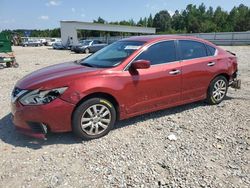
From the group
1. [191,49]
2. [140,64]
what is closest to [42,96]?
[140,64]

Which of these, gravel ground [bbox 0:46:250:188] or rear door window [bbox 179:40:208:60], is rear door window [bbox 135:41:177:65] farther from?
gravel ground [bbox 0:46:250:188]

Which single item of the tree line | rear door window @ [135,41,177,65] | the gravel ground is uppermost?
the tree line

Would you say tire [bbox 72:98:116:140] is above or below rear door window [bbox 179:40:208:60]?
below

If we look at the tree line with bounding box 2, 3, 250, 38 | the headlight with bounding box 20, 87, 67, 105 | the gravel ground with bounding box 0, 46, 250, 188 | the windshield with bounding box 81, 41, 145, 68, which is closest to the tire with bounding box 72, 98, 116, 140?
the gravel ground with bounding box 0, 46, 250, 188

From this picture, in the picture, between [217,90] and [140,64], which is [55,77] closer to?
[140,64]

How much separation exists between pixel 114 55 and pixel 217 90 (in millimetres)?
2516

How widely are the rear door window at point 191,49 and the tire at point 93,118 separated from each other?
6.31ft

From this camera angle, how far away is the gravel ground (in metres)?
3.27

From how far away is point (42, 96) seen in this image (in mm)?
3996

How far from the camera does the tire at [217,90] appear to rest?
5809 mm

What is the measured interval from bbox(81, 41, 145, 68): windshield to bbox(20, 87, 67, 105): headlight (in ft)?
3.28

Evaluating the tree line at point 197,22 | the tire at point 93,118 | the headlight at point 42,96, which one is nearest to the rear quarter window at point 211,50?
the tire at point 93,118

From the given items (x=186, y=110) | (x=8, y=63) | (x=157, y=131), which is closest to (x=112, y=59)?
(x=157, y=131)

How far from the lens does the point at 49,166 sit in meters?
3.59
